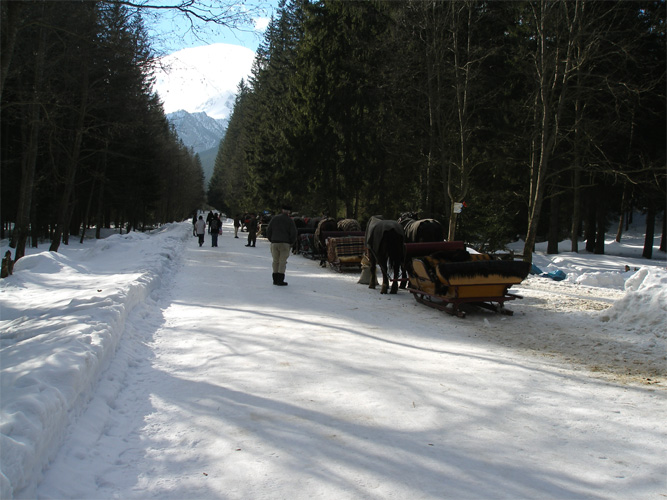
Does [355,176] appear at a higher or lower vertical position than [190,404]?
higher

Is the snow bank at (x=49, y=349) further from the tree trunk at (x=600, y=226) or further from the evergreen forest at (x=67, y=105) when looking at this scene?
the tree trunk at (x=600, y=226)

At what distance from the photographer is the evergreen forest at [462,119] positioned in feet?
71.4

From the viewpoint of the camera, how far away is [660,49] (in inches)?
974

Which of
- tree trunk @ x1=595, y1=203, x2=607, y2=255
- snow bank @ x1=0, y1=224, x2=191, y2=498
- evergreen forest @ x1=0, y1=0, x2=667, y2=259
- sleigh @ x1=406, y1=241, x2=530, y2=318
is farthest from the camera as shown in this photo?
tree trunk @ x1=595, y1=203, x2=607, y2=255

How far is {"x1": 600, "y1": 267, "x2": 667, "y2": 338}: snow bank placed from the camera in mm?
7919

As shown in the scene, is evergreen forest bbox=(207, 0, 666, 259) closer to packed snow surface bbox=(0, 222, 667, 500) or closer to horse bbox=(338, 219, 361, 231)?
horse bbox=(338, 219, 361, 231)

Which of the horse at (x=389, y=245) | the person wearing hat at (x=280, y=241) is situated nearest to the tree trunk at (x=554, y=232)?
the horse at (x=389, y=245)

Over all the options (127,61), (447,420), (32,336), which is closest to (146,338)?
(32,336)

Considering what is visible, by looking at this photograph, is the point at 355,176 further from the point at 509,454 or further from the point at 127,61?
the point at 509,454

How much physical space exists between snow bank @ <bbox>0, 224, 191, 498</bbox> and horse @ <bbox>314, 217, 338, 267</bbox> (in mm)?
7716

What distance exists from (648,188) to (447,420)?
93.2ft

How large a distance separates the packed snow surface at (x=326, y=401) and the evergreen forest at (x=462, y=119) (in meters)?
11.9

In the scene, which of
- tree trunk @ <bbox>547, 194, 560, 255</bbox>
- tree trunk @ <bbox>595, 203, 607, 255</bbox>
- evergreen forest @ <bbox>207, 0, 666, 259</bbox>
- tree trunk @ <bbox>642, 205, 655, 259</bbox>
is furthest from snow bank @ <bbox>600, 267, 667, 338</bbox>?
tree trunk @ <bbox>642, 205, 655, 259</bbox>

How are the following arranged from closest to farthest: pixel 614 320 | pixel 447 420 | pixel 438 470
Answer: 1. pixel 438 470
2. pixel 447 420
3. pixel 614 320
